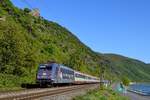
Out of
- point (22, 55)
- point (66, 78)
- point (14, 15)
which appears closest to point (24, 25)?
point (14, 15)


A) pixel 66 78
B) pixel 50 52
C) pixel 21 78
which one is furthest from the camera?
pixel 50 52

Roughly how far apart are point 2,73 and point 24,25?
56102mm

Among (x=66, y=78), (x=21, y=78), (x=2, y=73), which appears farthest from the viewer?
(x=66, y=78)

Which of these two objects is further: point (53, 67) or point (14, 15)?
point (14, 15)

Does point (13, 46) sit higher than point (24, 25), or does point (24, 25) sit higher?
point (24, 25)

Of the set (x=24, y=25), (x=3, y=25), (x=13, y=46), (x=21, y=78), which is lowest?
(x=21, y=78)

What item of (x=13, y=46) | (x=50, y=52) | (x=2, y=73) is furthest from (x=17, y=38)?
(x=50, y=52)

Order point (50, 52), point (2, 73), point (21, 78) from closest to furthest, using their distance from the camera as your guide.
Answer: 1. point (2, 73)
2. point (21, 78)
3. point (50, 52)

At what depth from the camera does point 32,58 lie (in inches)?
2525

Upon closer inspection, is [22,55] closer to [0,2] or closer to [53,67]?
[53,67]

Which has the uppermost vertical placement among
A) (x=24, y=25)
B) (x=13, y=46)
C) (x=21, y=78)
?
→ (x=24, y=25)

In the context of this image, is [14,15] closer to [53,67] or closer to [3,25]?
[3,25]

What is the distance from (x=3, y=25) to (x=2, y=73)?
31.9 feet

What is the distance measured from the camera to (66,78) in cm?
6938
